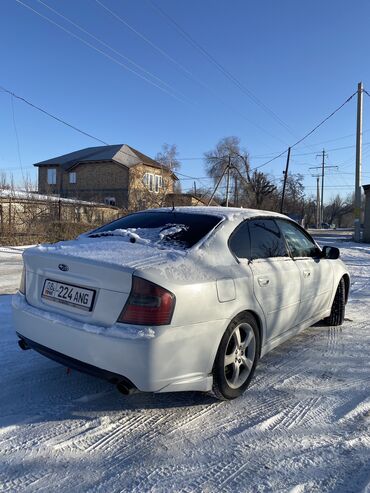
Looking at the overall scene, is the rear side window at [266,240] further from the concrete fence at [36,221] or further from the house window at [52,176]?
the house window at [52,176]

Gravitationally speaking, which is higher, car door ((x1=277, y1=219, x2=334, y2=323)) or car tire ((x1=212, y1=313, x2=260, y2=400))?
car door ((x1=277, y1=219, x2=334, y2=323))

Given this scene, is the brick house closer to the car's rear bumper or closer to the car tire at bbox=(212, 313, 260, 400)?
the car tire at bbox=(212, 313, 260, 400)

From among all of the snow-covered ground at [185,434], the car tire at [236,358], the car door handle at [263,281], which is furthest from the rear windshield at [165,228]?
the snow-covered ground at [185,434]

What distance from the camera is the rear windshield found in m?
3.51

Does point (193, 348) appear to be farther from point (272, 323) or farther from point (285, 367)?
point (285, 367)

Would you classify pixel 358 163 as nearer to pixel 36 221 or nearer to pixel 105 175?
pixel 36 221

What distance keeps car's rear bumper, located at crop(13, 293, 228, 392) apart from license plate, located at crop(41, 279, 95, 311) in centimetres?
13

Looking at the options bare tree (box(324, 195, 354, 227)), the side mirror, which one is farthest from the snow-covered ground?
bare tree (box(324, 195, 354, 227))

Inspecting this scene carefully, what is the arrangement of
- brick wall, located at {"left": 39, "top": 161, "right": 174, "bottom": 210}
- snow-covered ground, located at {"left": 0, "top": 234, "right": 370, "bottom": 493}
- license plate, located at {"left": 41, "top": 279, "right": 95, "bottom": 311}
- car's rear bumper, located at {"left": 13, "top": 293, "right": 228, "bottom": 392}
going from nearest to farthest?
snow-covered ground, located at {"left": 0, "top": 234, "right": 370, "bottom": 493}, car's rear bumper, located at {"left": 13, "top": 293, "right": 228, "bottom": 392}, license plate, located at {"left": 41, "top": 279, "right": 95, "bottom": 311}, brick wall, located at {"left": 39, "top": 161, "right": 174, "bottom": 210}

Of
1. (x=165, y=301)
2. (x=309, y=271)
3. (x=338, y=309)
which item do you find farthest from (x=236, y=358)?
(x=338, y=309)

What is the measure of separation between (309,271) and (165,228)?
1784 mm

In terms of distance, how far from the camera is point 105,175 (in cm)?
4853

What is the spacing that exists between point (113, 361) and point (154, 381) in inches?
11.8

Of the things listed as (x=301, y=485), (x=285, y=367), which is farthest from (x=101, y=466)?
(x=285, y=367)
